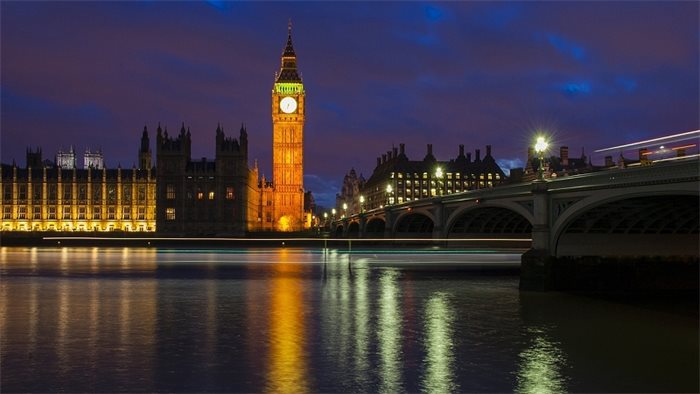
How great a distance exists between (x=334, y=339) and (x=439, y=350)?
3492mm

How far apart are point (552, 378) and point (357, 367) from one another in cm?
455

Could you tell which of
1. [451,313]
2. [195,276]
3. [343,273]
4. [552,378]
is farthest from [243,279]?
[552,378]

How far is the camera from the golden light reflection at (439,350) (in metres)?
14.9

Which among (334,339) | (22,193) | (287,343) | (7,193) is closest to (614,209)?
(334,339)

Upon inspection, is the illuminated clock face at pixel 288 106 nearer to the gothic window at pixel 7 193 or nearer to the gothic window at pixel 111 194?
the gothic window at pixel 111 194

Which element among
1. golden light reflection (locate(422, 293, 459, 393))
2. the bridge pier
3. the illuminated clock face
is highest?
the illuminated clock face

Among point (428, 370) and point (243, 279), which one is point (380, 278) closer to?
point (243, 279)

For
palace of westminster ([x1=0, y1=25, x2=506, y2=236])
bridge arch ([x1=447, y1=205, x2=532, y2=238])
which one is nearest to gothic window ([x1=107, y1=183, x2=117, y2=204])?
palace of westminster ([x1=0, y1=25, x2=506, y2=236])

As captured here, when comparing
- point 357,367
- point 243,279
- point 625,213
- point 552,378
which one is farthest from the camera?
point 243,279

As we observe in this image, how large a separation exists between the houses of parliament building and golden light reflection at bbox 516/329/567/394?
10920 centimetres

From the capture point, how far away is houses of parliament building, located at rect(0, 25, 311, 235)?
136 meters

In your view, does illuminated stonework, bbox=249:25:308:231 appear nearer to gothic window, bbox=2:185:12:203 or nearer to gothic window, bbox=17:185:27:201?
gothic window, bbox=17:185:27:201

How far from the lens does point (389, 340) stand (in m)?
20.4

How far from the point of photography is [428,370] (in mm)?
16234
